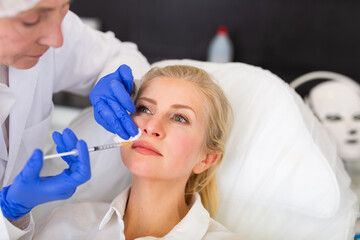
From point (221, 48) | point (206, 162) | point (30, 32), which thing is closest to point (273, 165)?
point (206, 162)

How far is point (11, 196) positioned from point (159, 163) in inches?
14.3

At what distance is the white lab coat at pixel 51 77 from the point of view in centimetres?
124

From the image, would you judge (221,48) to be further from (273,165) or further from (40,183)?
(40,183)

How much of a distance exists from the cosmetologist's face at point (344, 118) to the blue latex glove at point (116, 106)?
94cm

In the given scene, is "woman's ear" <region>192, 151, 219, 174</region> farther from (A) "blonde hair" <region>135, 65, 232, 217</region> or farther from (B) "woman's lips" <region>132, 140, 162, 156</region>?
(B) "woman's lips" <region>132, 140, 162, 156</region>

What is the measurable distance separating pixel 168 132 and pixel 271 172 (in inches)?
16.8

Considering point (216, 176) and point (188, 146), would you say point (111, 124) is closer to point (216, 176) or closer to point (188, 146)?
point (188, 146)

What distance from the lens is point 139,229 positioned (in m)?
1.25

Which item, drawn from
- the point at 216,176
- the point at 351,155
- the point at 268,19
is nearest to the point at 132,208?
the point at 216,176

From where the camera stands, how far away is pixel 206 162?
133 centimetres

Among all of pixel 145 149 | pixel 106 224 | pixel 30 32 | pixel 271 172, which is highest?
pixel 30 32

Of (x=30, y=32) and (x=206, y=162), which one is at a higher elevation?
(x=30, y=32)

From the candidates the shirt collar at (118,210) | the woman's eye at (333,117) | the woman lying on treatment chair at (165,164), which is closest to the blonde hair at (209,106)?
the woman lying on treatment chair at (165,164)

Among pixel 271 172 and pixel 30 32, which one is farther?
pixel 271 172
